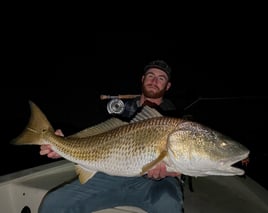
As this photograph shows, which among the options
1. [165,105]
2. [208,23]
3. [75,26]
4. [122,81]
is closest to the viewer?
[165,105]

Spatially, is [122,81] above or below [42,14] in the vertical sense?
below

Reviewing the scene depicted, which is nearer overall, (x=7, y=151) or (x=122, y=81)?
(x=7, y=151)

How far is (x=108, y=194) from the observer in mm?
3002

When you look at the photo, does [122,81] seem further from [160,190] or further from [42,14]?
[42,14]

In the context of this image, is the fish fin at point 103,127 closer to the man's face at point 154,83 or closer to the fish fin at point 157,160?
the fish fin at point 157,160

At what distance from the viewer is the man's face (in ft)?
11.7

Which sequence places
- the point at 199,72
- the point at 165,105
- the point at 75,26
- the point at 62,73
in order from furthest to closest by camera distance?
the point at 75,26 → the point at 199,72 → the point at 62,73 → the point at 165,105

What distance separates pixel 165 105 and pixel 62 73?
26.9 m

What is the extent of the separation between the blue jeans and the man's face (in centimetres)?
93

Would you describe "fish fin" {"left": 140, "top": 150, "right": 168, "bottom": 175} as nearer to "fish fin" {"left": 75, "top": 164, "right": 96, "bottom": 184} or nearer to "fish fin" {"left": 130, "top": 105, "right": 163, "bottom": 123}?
"fish fin" {"left": 130, "top": 105, "right": 163, "bottom": 123}

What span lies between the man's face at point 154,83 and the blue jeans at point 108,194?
93 centimetres

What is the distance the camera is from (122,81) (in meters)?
26.4

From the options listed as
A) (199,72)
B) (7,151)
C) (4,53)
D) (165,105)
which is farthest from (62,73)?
(165,105)

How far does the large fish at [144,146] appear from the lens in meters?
2.41
